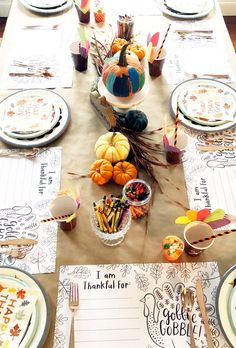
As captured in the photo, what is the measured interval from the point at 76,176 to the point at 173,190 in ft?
0.92

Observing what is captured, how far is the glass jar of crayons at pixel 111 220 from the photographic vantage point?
0.94m

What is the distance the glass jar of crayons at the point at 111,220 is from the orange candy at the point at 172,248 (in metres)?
0.10

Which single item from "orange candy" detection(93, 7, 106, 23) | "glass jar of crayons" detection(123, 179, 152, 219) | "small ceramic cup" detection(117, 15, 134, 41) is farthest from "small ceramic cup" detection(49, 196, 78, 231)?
"orange candy" detection(93, 7, 106, 23)

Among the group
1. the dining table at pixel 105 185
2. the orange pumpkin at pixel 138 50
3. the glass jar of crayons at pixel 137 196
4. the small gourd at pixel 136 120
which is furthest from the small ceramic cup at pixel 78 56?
the glass jar of crayons at pixel 137 196

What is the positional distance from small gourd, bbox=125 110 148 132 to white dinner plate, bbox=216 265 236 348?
0.51 m

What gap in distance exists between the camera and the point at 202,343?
0.82 m

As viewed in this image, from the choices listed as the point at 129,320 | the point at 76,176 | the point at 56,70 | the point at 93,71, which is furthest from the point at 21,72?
the point at 129,320

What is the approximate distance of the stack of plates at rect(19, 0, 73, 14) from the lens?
63.7 inches

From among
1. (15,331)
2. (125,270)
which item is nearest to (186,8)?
(125,270)

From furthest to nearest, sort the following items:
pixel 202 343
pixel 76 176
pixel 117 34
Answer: pixel 117 34 < pixel 76 176 < pixel 202 343

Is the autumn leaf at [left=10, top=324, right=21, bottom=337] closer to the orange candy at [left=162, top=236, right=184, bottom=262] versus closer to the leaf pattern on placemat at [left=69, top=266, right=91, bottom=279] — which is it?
the leaf pattern on placemat at [left=69, top=266, right=91, bottom=279]

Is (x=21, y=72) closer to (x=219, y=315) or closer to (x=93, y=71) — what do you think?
(x=93, y=71)

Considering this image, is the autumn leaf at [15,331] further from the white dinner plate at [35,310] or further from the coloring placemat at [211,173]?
the coloring placemat at [211,173]

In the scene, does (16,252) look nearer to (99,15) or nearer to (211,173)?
(211,173)
